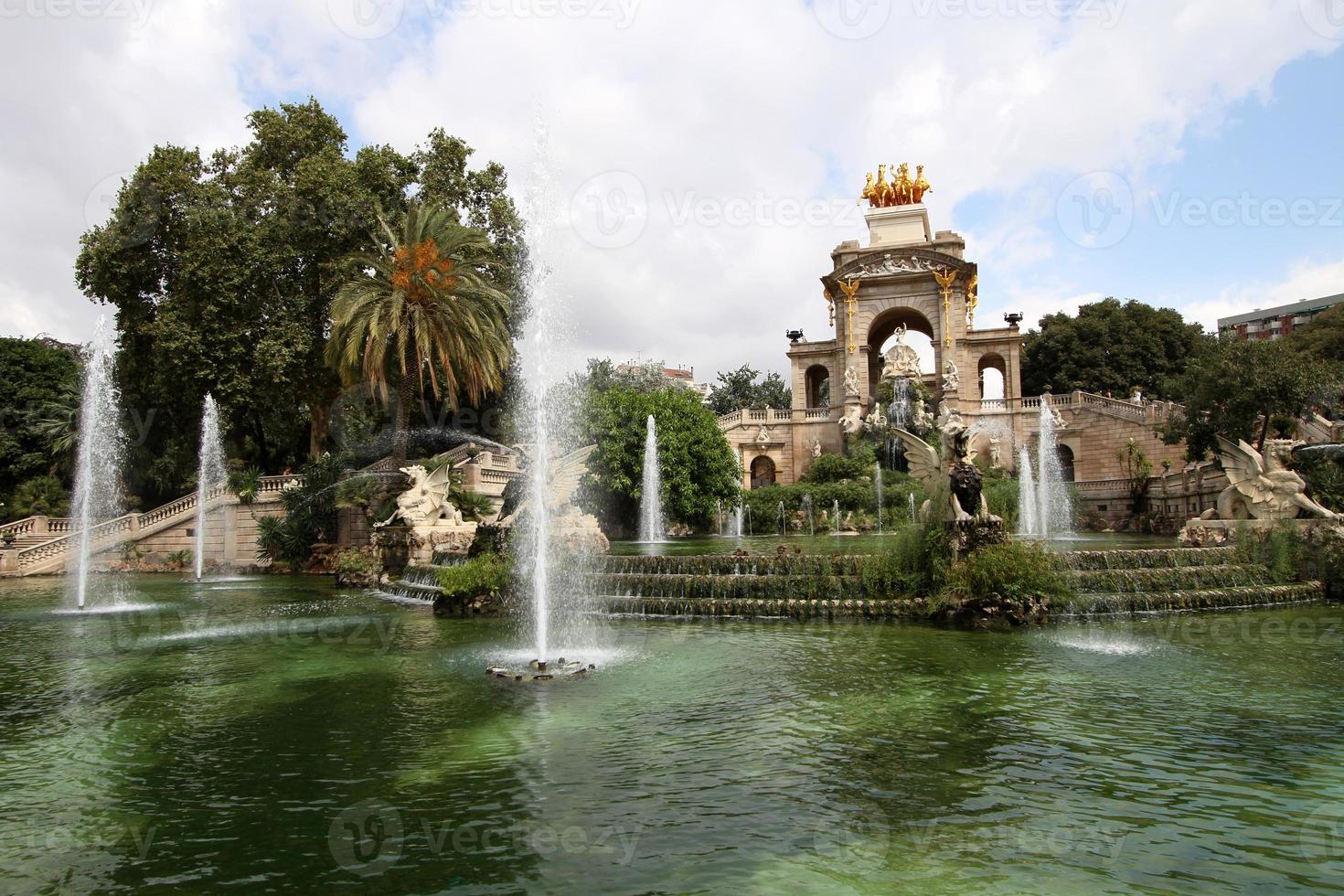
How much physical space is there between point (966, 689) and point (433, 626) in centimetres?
894

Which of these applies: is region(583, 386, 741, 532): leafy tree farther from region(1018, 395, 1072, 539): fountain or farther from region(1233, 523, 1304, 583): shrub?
region(1233, 523, 1304, 583): shrub

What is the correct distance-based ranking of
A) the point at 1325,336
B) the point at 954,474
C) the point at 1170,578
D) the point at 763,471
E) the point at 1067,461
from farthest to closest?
1. the point at 763,471
2. the point at 1325,336
3. the point at 1067,461
4. the point at 1170,578
5. the point at 954,474

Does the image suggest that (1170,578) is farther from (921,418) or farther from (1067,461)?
(1067,461)

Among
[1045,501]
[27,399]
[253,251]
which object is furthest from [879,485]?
[27,399]

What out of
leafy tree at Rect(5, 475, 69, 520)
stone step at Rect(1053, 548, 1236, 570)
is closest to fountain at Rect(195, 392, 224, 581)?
leafy tree at Rect(5, 475, 69, 520)

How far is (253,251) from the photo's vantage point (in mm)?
29328

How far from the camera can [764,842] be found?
534 centimetres

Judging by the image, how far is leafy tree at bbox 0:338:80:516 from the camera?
3653cm

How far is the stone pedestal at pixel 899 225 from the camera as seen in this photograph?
165ft

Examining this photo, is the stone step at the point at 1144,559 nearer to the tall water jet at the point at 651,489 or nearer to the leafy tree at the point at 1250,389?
the leafy tree at the point at 1250,389

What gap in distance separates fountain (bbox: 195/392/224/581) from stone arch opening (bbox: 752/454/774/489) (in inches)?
1050

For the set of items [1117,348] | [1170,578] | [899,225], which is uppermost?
[899,225]

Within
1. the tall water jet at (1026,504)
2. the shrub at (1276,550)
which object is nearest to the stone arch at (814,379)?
the tall water jet at (1026,504)
